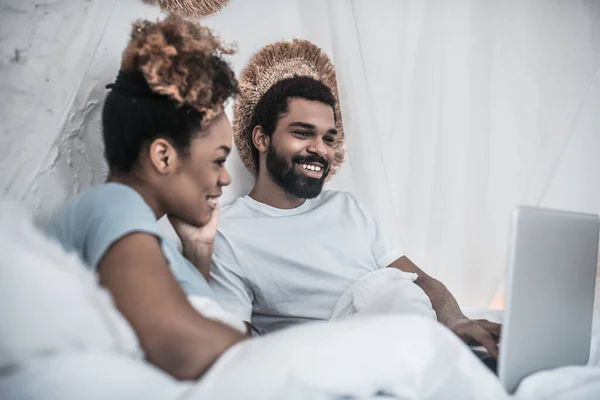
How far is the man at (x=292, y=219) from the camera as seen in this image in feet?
4.62

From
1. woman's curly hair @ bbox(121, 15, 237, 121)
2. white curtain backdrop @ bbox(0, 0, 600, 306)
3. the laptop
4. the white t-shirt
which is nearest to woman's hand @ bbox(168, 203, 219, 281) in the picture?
the white t-shirt

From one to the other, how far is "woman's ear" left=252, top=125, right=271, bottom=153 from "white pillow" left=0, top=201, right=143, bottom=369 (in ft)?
2.77

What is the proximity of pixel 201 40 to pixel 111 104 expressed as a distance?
0.60 feet

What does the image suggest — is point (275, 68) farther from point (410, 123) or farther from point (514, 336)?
point (514, 336)

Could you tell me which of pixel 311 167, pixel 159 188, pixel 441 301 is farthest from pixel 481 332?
pixel 159 188

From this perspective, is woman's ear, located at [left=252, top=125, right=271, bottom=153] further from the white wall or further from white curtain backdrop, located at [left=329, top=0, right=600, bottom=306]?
the white wall

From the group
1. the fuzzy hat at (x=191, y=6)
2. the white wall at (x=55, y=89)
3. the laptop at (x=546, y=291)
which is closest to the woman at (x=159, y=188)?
the white wall at (x=55, y=89)

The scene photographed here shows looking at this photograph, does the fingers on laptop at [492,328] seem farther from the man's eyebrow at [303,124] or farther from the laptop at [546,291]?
the man's eyebrow at [303,124]

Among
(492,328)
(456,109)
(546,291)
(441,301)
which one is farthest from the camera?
(456,109)

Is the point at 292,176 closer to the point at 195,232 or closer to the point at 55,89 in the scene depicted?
the point at 195,232

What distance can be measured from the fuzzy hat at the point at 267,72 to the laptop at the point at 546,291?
0.85 metres

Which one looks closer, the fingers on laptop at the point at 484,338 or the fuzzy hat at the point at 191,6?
the fingers on laptop at the point at 484,338

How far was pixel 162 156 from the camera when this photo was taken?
942mm

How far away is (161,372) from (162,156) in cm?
36
